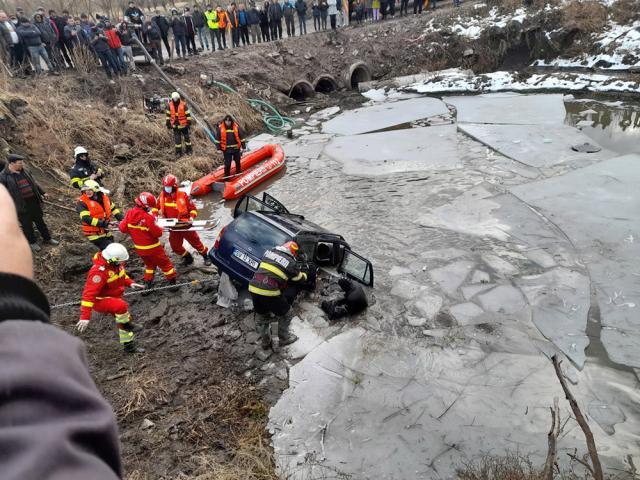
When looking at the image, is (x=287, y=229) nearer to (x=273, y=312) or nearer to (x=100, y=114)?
(x=273, y=312)

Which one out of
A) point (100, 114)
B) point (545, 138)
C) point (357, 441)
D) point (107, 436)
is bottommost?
point (357, 441)

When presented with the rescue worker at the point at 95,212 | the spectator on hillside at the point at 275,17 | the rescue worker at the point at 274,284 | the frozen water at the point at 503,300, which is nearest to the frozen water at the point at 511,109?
the frozen water at the point at 503,300

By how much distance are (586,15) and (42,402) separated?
79.6 ft

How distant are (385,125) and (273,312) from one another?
35.0 ft

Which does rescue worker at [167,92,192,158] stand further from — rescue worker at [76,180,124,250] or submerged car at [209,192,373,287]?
submerged car at [209,192,373,287]

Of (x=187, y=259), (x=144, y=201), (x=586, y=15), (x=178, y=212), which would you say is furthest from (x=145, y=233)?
(x=586, y=15)

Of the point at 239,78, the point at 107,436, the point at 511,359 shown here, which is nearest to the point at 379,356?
the point at 511,359

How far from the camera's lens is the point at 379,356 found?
5723 millimetres

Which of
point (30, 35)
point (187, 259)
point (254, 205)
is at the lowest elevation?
point (187, 259)

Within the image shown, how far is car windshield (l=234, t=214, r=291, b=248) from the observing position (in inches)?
268

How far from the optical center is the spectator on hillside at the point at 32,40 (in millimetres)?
13547

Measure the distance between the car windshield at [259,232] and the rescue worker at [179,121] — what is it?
6.41 m

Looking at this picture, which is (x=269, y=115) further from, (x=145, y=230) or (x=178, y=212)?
(x=145, y=230)

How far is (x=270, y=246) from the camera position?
674cm
